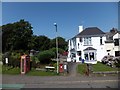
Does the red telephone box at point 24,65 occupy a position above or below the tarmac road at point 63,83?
above

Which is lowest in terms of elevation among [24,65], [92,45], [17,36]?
[24,65]

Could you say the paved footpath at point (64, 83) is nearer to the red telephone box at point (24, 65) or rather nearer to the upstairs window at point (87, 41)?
the red telephone box at point (24, 65)

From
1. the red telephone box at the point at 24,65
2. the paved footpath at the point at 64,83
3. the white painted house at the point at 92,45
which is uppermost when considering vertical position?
the white painted house at the point at 92,45

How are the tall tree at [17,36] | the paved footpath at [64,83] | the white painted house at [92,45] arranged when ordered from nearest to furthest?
1. the paved footpath at [64,83]
2. the white painted house at [92,45]
3. the tall tree at [17,36]

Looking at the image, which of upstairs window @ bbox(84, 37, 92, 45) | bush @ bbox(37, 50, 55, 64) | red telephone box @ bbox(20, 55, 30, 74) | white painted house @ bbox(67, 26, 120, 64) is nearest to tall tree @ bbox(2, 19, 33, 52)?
white painted house @ bbox(67, 26, 120, 64)

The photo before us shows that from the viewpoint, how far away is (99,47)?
57812mm

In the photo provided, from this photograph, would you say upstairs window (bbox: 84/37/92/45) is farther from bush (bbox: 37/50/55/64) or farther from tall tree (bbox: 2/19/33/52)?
tall tree (bbox: 2/19/33/52)

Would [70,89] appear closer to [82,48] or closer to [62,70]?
[62,70]

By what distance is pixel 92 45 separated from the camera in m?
58.5

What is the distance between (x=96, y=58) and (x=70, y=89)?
127 feet

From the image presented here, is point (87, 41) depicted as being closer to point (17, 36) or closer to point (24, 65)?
point (17, 36)

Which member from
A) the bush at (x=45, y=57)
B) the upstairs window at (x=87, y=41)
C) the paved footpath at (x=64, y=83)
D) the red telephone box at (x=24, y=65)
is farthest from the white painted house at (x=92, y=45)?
the paved footpath at (x=64, y=83)

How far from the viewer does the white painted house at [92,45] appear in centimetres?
5747

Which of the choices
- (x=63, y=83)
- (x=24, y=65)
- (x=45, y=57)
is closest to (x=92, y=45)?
(x=45, y=57)
